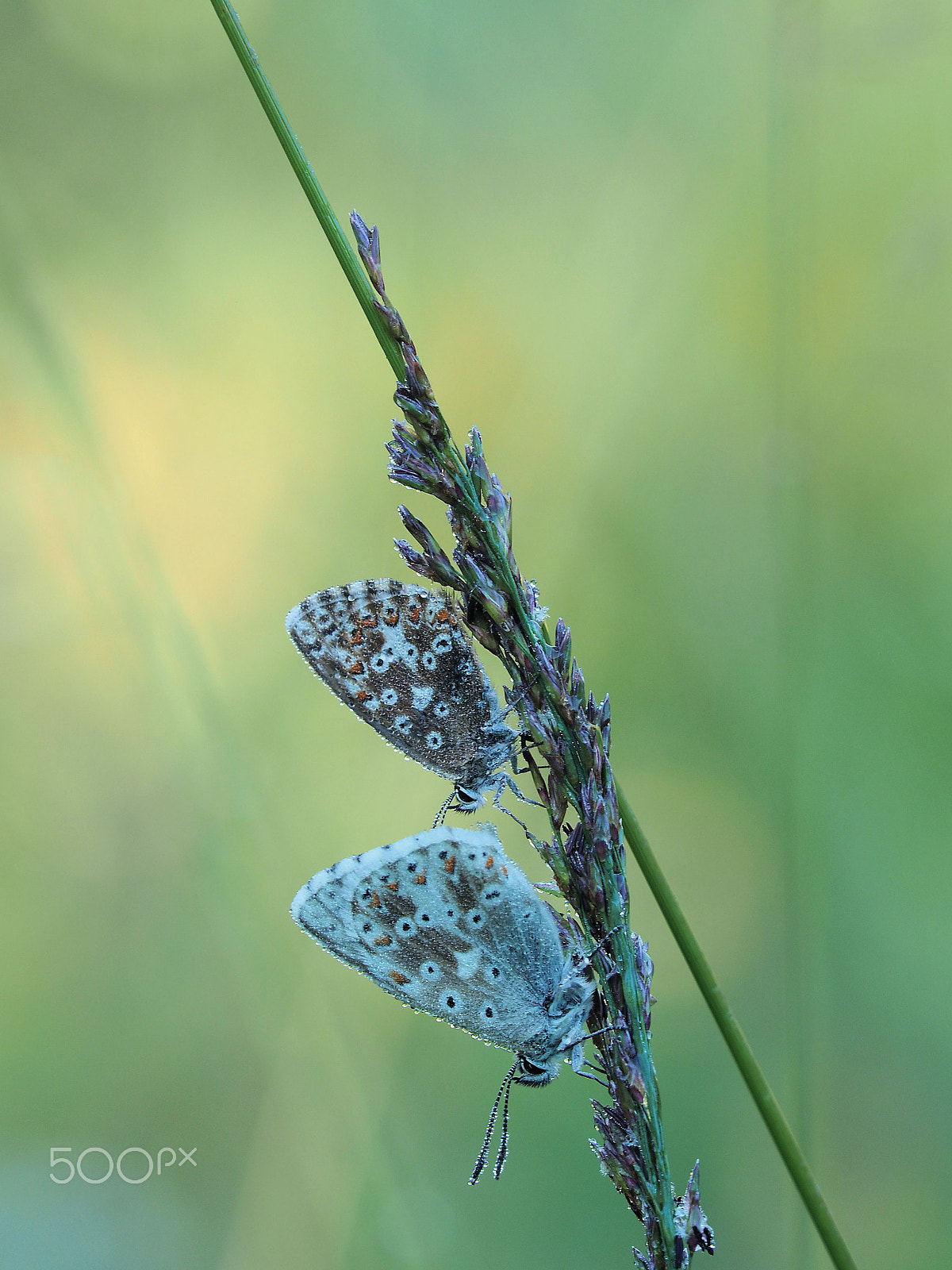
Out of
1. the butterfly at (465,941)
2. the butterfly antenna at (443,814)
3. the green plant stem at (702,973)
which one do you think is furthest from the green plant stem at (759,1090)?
the butterfly antenna at (443,814)

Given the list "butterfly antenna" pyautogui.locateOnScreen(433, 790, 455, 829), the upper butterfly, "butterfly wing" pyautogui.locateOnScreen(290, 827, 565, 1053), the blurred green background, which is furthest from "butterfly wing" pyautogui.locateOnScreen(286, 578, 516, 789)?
the blurred green background

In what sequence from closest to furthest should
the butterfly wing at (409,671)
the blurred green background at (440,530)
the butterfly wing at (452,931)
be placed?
the butterfly wing at (452,931)
the butterfly wing at (409,671)
the blurred green background at (440,530)

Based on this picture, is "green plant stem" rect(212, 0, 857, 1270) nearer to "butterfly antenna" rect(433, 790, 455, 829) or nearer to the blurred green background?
"butterfly antenna" rect(433, 790, 455, 829)

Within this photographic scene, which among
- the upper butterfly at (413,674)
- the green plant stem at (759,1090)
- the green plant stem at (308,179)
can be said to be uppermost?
the green plant stem at (308,179)

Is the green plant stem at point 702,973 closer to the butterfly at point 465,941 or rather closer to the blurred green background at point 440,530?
the butterfly at point 465,941

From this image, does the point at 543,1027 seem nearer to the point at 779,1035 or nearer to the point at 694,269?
the point at 779,1035

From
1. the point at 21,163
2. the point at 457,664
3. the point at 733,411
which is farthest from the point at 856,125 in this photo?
the point at 21,163
